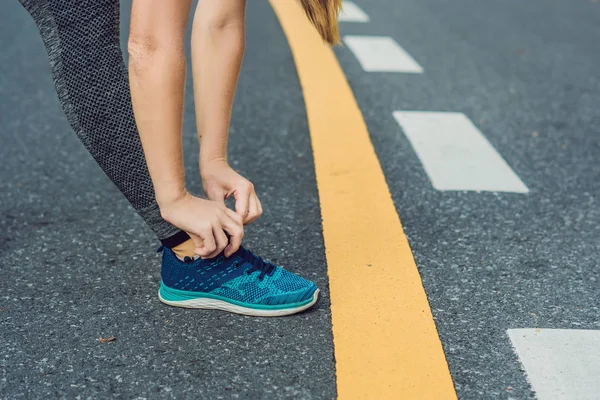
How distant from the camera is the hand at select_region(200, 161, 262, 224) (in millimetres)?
1920

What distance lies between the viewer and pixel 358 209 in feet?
8.05

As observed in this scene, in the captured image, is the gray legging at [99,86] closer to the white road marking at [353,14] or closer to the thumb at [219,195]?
the thumb at [219,195]

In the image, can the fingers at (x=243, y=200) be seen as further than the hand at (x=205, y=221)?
Yes

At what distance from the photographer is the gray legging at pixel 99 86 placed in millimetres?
1697

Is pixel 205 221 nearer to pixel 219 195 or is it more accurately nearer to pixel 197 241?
pixel 197 241

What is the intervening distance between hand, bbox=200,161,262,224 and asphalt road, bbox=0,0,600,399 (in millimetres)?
229

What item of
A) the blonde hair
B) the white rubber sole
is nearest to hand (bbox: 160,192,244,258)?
the white rubber sole

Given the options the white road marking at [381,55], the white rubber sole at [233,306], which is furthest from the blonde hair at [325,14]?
the white road marking at [381,55]

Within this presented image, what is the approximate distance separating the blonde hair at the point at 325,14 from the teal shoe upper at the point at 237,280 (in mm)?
516

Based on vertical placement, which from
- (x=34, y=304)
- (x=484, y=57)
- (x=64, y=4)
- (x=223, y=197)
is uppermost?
(x=64, y=4)

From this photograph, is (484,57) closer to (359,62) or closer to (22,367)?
(359,62)

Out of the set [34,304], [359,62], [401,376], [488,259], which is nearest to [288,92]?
[359,62]

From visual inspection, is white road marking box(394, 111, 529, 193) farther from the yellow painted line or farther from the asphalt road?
the yellow painted line

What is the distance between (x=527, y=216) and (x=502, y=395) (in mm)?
1034
